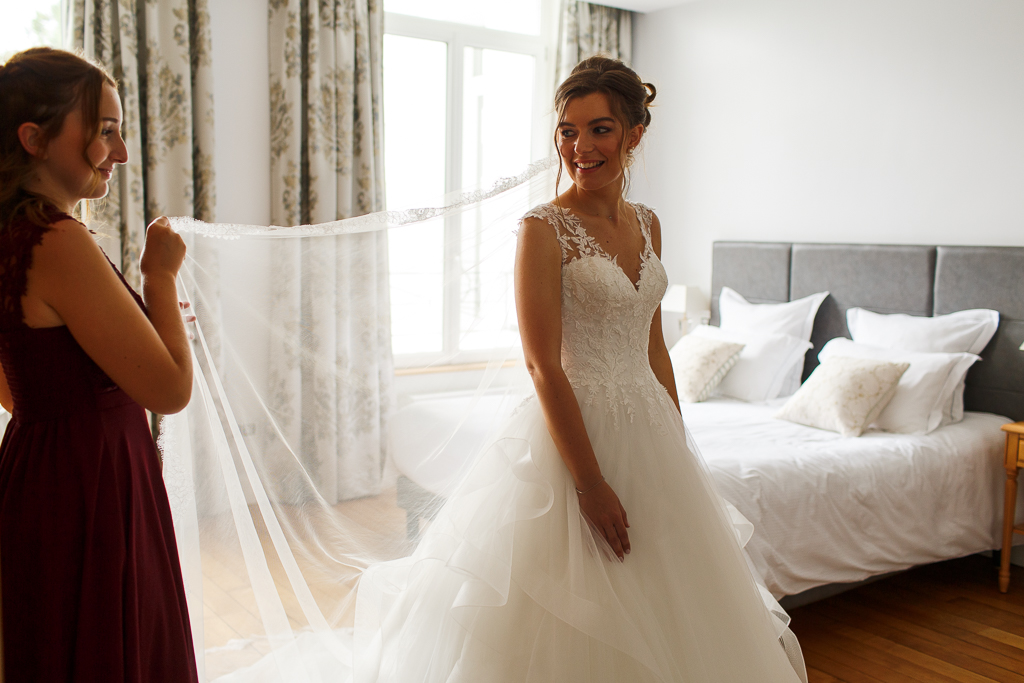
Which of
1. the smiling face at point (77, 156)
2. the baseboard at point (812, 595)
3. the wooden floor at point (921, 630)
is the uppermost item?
the smiling face at point (77, 156)

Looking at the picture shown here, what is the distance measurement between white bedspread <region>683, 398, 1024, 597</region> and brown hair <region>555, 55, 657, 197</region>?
1361 millimetres

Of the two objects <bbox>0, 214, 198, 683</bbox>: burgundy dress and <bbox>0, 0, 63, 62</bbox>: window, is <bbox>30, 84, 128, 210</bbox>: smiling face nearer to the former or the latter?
<bbox>0, 214, 198, 683</bbox>: burgundy dress

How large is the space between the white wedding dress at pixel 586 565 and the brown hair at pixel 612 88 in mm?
232

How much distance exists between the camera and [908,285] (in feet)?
12.0

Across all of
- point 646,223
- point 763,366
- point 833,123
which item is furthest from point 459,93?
point 646,223

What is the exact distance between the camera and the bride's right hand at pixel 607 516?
1.46 meters

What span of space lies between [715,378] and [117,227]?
2922mm

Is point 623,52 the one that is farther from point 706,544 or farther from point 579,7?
point 706,544

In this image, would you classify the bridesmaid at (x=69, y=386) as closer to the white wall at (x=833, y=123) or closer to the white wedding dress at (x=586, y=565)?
the white wedding dress at (x=586, y=565)

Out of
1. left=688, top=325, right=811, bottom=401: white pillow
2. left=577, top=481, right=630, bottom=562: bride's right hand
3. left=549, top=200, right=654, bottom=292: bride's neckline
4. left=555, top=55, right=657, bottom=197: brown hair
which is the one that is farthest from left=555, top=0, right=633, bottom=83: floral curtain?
left=577, top=481, right=630, bottom=562: bride's right hand

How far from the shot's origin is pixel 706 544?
5.13ft

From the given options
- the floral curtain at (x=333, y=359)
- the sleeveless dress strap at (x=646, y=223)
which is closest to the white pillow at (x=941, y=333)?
the sleeveless dress strap at (x=646, y=223)

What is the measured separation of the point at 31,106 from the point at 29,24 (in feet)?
Answer: 10.0

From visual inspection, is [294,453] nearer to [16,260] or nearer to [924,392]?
[16,260]
